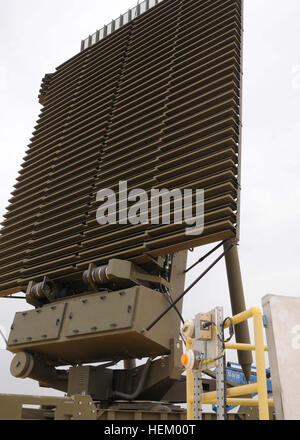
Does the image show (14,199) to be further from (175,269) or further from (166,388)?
(166,388)

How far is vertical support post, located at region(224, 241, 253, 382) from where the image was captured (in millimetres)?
5977

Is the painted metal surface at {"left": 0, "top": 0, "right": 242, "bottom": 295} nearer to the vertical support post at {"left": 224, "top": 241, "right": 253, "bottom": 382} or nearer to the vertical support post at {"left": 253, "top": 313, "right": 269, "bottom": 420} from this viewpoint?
the vertical support post at {"left": 224, "top": 241, "right": 253, "bottom": 382}

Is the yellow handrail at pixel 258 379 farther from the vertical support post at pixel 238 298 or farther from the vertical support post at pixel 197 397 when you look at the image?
the vertical support post at pixel 238 298

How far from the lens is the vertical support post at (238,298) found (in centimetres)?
598

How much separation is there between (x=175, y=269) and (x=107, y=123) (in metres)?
2.73

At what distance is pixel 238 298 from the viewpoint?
6.34 m

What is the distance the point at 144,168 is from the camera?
616 cm

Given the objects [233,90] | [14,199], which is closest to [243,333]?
[233,90]
